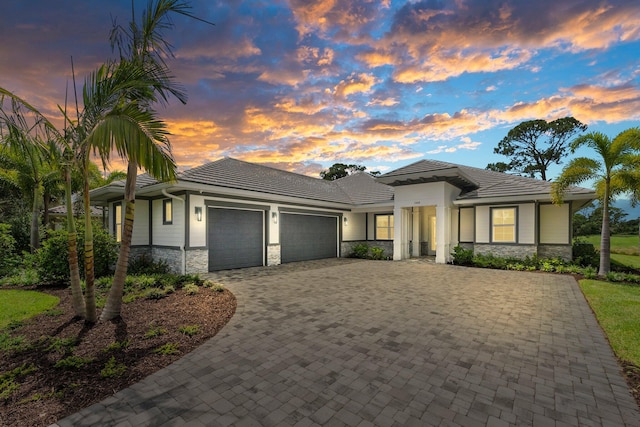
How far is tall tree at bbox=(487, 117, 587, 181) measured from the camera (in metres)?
26.6

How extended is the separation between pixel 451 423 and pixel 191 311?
5083 millimetres

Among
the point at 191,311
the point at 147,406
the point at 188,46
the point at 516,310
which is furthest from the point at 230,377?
the point at 188,46

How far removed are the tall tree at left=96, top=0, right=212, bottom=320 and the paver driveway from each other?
2380mm

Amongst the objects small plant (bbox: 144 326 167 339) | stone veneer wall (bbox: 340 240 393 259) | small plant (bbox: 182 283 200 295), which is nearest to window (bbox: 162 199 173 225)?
small plant (bbox: 182 283 200 295)

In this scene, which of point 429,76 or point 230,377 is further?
point 429,76

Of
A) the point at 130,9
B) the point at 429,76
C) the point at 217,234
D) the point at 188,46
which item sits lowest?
the point at 217,234

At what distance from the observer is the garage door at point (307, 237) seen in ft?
44.9

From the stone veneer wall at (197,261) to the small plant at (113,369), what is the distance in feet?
21.9

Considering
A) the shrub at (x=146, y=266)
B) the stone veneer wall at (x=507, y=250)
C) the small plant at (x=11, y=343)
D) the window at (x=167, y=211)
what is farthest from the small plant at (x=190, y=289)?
the stone veneer wall at (x=507, y=250)

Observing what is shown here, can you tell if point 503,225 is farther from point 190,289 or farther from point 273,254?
point 190,289

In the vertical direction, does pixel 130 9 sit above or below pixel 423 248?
above

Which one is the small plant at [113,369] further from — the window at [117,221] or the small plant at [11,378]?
the window at [117,221]

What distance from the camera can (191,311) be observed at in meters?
5.83

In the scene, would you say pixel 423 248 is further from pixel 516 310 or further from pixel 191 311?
pixel 191 311
